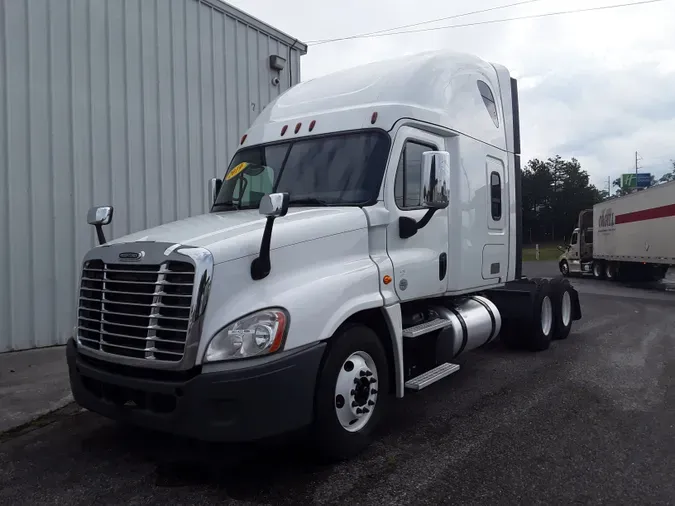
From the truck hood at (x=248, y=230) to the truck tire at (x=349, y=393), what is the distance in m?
0.78

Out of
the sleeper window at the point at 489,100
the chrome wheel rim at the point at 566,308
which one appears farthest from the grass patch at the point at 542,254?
the sleeper window at the point at 489,100

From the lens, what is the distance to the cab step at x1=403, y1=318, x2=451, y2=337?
16.5ft

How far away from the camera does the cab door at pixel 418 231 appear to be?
16.1 feet

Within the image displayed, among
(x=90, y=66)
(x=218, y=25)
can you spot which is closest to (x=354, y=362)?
(x=90, y=66)

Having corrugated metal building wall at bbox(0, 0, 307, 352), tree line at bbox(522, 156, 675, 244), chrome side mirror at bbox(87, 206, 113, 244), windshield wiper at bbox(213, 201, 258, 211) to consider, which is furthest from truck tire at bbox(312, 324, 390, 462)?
tree line at bbox(522, 156, 675, 244)

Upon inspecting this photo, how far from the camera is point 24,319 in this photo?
8.16 m

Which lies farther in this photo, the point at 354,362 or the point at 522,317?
the point at 522,317

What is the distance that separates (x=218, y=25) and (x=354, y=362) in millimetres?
8668

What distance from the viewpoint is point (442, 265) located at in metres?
5.66

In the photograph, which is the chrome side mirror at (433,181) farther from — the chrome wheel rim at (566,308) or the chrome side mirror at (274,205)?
the chrome wheel rim at (566,308)

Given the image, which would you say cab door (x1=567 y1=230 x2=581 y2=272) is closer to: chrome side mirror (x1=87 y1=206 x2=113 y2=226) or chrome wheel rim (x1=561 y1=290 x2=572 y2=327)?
chrome wheel rim (x1=561 y1=290 x2=572 y2=327)

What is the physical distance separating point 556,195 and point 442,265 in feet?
288

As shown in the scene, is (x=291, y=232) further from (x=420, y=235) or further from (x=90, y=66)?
(x=90, y=66)

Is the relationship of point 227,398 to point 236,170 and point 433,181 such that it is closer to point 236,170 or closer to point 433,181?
point 433,181
